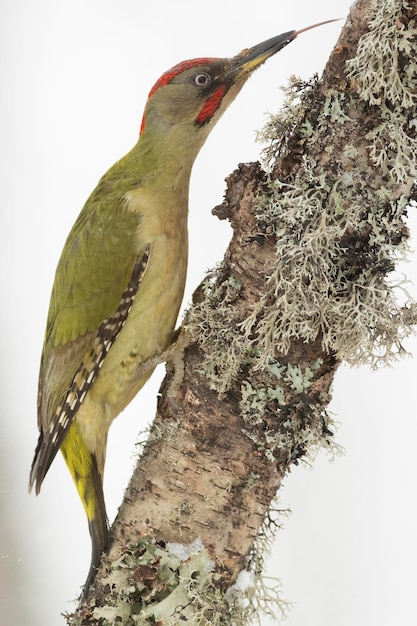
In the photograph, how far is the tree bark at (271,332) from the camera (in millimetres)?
1144

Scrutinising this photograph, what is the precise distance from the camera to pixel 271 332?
4.08 ft

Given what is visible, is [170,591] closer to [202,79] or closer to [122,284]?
[122,284]

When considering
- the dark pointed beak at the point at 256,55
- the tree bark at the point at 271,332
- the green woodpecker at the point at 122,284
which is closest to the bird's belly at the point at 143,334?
the green woodpecker at the point at 122,284

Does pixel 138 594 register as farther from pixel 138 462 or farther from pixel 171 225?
pixel 171 225

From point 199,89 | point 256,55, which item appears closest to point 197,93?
point 199,89

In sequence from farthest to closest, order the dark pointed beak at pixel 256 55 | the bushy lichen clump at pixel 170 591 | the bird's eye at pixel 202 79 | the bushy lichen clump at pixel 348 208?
the bird's eye at pixel 202 79, the dark pointed beak at pixel 256 55, the bushy lichen clump at pixel 170 591, the bushy lichen clump at pixel 348 208

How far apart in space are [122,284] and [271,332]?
18.6 inches

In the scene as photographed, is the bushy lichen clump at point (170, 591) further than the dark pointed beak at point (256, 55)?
No

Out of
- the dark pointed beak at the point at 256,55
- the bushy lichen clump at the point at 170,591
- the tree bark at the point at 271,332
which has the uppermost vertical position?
the dark pointed beak at the point at 256,55

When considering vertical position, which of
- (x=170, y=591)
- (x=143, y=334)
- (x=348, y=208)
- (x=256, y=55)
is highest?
(x=256, y=55)

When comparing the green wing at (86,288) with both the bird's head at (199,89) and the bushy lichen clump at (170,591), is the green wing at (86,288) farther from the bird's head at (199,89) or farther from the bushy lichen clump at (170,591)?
the bushy lichen clump at (170,591)

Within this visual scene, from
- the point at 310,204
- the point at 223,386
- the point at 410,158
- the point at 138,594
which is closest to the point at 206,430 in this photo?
the point at 223,386

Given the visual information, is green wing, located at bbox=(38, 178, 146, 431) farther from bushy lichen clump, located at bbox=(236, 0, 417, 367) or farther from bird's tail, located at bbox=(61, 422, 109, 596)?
bushy lichen clump, located at bbox=(236, 0, 417, 367)

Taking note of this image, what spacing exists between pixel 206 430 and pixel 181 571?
256mm
